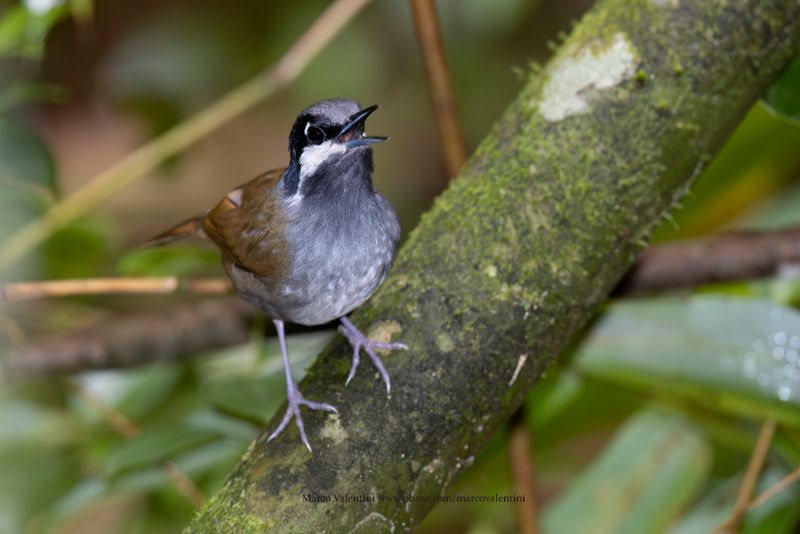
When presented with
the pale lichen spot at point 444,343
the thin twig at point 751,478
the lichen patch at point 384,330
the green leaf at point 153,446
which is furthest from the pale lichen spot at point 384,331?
the thin twig at point 751,478

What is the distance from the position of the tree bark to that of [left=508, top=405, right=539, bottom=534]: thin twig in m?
0.86

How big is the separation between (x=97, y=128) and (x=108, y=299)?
2.42 metres

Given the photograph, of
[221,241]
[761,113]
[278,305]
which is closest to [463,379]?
[278,305]

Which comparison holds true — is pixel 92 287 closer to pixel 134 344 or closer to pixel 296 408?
pixel 134 344

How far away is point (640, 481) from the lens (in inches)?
126

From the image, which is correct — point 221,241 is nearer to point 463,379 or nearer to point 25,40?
point 463,379

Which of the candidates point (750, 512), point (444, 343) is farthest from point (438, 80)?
point (750, 512)

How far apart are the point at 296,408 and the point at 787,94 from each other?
1.70 meters

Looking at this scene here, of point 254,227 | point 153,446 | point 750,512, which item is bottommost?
point 750,512

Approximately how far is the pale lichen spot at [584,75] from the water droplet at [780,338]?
104 cm

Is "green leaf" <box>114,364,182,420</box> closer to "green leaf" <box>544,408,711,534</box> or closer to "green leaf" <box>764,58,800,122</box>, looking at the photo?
"green leaf" <box>544,408,711,534</box>

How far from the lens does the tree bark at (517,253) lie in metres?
1.99

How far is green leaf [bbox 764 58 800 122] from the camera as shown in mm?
2605

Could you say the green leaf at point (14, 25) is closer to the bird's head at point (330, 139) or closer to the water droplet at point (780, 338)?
the bird's head at point (330, 139)
